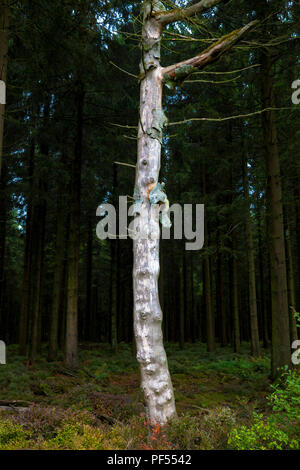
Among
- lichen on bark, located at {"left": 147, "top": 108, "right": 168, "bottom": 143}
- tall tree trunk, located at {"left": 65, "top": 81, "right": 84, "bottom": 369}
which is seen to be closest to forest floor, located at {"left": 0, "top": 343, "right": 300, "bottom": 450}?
tall tree trunk, located at {"left": 65, "top": 81, "right": 84, "bottom": 369}

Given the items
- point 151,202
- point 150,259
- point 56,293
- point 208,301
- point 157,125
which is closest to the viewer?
point 150,259

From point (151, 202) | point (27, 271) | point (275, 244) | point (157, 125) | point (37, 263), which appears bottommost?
point (27, 271)

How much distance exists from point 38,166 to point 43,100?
238 cm

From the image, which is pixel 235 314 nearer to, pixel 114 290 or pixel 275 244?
pixel 114 290

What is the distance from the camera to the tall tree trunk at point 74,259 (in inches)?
432

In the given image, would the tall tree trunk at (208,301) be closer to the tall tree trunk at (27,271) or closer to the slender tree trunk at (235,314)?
the slender tree trunk at (235,314)

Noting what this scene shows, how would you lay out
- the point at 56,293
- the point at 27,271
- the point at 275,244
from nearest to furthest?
the point at 275,244 → the point at 56,293 → the point at 27,271

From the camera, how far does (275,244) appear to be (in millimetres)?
8883

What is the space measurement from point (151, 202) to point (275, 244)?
5179 mm

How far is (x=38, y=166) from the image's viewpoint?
478 inches

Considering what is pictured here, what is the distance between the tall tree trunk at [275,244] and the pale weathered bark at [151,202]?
15.2 feet

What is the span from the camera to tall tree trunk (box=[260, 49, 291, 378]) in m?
8.31

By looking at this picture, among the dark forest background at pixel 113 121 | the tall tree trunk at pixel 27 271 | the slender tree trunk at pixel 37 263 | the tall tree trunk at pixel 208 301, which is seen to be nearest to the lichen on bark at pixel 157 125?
the dark forest background at pixel 113 121

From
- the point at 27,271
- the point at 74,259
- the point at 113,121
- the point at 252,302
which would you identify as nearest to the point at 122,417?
the point at 74,259
